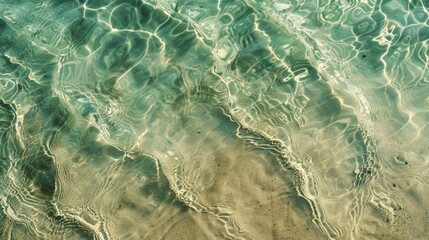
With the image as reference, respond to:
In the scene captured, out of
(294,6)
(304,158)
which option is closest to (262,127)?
(304,158)

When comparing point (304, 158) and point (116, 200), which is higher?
point (304, 158)

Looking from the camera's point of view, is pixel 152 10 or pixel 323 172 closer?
pixel 323 172

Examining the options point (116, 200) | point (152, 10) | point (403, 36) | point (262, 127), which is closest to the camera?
point (116, 200)

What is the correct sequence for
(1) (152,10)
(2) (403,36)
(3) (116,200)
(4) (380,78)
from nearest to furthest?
1. (3) (116,200)
2. (4) (380,78)
3. (2) (403,36)
4. (1) (152,10)

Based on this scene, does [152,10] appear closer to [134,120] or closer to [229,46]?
[229,46]

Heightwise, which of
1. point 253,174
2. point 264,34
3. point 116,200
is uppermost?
point 264,34

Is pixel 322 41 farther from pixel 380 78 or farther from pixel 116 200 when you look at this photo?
pixel 116 200
